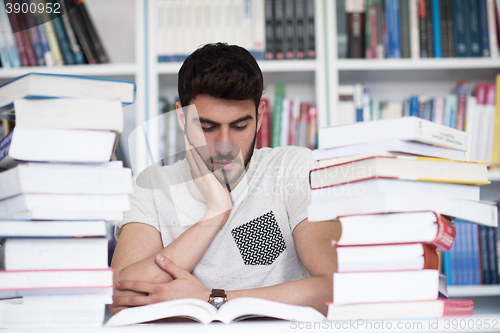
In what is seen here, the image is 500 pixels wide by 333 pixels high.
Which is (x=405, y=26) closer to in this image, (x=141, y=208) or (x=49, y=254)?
(x=141, y=208)

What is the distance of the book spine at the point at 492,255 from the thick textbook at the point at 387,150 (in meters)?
1.23

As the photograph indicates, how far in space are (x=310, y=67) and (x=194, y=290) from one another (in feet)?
3.59

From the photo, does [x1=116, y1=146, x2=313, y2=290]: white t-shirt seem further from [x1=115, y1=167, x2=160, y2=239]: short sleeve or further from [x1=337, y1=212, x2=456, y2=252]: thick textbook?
[x1=337, y1=212, x2=456, y2=252]: thick textbook

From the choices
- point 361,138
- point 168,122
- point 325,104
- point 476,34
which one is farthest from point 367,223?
point 476,34

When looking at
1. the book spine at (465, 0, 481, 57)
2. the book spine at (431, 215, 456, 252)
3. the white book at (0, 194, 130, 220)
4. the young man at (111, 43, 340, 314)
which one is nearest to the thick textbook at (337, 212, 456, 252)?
the book spine at (431, 215, 456, 252)

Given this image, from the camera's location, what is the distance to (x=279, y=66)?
172 cm

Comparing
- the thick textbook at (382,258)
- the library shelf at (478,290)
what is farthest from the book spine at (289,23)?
the thick textbook at (382,258)

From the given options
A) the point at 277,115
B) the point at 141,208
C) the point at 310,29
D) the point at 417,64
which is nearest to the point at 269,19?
the point at 310,29

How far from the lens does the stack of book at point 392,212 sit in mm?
564

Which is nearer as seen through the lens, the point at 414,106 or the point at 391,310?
the point at 391,310

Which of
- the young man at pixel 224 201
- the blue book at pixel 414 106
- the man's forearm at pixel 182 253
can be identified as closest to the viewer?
the man's forearm at pixel 182 253

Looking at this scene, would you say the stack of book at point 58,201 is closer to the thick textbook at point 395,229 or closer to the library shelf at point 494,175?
the thick textbook at point 395,229

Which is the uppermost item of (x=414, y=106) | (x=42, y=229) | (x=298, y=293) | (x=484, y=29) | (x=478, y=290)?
(x=484, y=29)

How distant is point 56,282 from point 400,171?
0.47 metres
